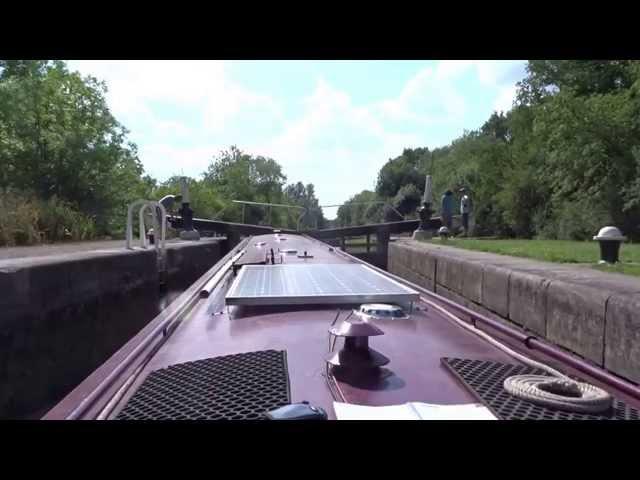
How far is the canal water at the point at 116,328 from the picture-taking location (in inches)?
189

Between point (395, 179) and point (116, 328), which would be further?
point (395, 179)

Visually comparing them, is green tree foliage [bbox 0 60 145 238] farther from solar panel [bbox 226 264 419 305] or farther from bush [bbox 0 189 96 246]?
solar panel [bbox 226 264 419 305]

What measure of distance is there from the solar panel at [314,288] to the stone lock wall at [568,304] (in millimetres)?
1268

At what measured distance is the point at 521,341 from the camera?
2521 millimetres

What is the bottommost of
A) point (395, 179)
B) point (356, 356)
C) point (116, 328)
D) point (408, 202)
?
point (116, 328)

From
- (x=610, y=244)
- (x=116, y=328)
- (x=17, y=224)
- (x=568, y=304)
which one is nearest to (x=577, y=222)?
(x=610, y=244)

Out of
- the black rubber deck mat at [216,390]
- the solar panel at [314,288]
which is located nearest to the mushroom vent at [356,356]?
the black rubber deck mat at [216,390]

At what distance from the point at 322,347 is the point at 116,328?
5.53m

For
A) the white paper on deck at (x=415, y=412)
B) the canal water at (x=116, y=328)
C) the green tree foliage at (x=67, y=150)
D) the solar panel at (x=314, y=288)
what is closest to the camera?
the white paper on deck at (x=415, y=412)

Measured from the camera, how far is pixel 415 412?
1.52 metres

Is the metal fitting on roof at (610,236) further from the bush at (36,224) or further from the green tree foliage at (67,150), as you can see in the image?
the green tree foliage at (67,150)

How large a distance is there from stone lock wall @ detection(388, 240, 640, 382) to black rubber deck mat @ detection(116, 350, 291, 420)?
87.9 inches

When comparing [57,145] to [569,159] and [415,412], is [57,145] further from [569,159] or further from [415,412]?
[415,412]

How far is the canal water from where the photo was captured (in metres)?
4.79
